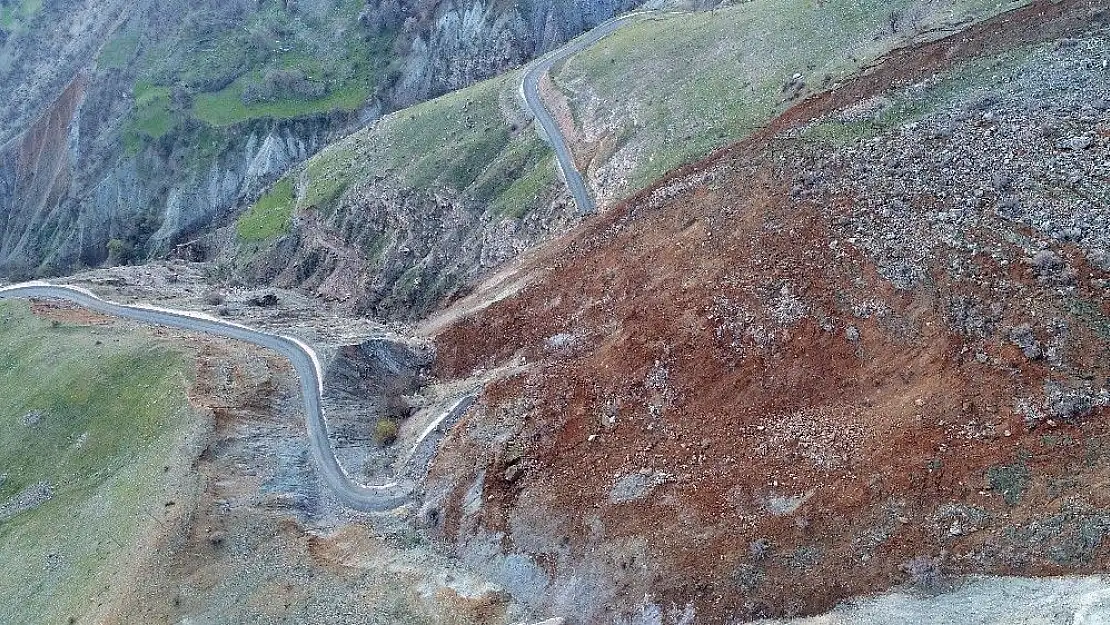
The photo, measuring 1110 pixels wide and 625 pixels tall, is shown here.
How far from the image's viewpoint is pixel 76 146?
10731 cm

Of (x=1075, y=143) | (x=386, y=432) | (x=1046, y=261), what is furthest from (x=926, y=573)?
→ (x=386, y=432)

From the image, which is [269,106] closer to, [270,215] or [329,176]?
[270,215]

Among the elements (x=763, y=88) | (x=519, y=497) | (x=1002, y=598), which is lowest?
(x=1002, y=598)

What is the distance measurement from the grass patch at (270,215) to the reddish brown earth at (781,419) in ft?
140

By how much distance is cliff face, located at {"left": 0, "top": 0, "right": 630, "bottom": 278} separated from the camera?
9519cm

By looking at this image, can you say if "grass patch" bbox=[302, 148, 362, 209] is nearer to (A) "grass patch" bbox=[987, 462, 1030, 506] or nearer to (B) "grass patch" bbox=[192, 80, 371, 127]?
(B) "grass patch" bbox=[192, 80, 371, 127]

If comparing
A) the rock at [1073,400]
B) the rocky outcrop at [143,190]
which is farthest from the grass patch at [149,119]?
the rock at [1073,400]

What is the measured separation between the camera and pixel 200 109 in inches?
3981

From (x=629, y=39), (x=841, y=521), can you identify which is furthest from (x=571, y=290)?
(x=629, y=39)

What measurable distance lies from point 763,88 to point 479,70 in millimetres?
55724

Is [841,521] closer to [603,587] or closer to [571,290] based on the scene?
[603,587]

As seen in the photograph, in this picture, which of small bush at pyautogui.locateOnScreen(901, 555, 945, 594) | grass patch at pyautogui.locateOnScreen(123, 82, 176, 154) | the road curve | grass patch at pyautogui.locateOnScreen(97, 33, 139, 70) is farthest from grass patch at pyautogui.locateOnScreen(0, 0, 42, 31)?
small bush at pyautogui.locateOnScreen(901, 555, 945, 594)

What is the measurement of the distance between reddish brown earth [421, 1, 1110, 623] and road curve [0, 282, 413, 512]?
369 cm

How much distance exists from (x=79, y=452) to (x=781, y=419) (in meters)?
37.8
